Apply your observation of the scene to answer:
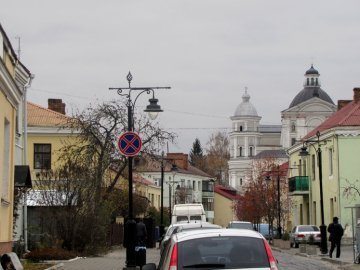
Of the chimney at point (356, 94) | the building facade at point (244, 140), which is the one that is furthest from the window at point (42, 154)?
the building facade at point (244, 140)

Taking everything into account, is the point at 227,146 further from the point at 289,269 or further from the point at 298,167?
the point at 289,269

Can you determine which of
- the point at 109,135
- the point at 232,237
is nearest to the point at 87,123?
the point at 109,135

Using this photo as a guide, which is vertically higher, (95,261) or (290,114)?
(290,114)

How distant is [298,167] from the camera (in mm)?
65750

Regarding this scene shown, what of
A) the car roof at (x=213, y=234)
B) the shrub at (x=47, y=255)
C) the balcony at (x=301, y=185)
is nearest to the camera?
the car roof at (x=213, y=234)

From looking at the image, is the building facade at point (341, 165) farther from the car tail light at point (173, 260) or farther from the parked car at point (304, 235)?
the car tail light at point (173, 260)

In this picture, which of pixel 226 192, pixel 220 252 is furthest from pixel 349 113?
pixel 226 192

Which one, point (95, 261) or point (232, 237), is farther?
point (95, 261)

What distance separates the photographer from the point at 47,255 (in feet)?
95.6

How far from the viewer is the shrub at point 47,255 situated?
2877cm

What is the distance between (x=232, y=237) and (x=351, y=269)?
1627 cm

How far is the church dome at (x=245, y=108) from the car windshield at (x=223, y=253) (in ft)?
532

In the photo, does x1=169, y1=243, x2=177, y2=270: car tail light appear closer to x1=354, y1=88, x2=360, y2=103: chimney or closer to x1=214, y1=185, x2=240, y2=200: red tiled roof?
x1=354, y1=88, x2=360, y2=103: chimney

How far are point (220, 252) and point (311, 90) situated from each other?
469ft
